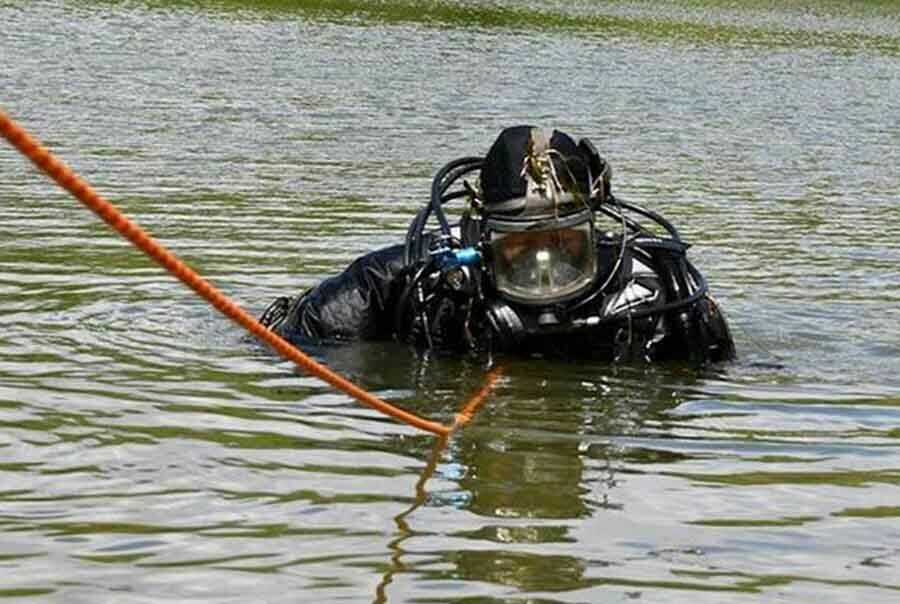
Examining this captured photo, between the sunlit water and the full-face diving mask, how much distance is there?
42 centimetres

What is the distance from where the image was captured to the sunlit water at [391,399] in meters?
4.85

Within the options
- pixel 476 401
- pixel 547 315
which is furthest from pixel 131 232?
pixel 547 315

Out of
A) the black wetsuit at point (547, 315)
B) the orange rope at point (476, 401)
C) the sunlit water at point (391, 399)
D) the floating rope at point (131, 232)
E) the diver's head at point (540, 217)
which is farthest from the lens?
the black wetsuit at point (547, 315)

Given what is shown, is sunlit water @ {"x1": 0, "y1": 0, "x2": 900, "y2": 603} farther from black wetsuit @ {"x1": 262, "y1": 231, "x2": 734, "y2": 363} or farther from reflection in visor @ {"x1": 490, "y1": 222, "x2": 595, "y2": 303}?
reflection in visor @ {"x1": 490, "y1": 222, "x2": 595, "y2": 303}

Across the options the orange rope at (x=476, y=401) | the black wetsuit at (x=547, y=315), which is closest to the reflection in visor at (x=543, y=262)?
the black wetsuit at (x=547, y=315)

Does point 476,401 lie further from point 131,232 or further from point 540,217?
point 131,232

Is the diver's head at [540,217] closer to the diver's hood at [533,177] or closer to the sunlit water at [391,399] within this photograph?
the diver's hood at [533,177]

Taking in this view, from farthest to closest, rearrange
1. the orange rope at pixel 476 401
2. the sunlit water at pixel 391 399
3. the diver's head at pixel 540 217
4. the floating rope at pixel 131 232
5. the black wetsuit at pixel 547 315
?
the black wetsuit at pixel 547 315 < the diver's head at pixel 540 217 < the orange rope at pixel 476 401 < the sunlit water at pixel 391 399 < the floating rope at pixel 131 232

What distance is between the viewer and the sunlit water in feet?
15.9

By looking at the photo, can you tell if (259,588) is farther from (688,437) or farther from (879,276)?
(879,276)

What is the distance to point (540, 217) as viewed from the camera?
7094 mm

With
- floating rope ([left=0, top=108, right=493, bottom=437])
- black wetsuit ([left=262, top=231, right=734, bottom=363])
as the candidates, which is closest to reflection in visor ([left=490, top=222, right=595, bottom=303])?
black wetsuit ([left=262, top=231, right=734, bottom=363])

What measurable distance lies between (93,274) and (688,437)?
4.25 m

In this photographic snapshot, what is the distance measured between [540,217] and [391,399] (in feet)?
2.99
